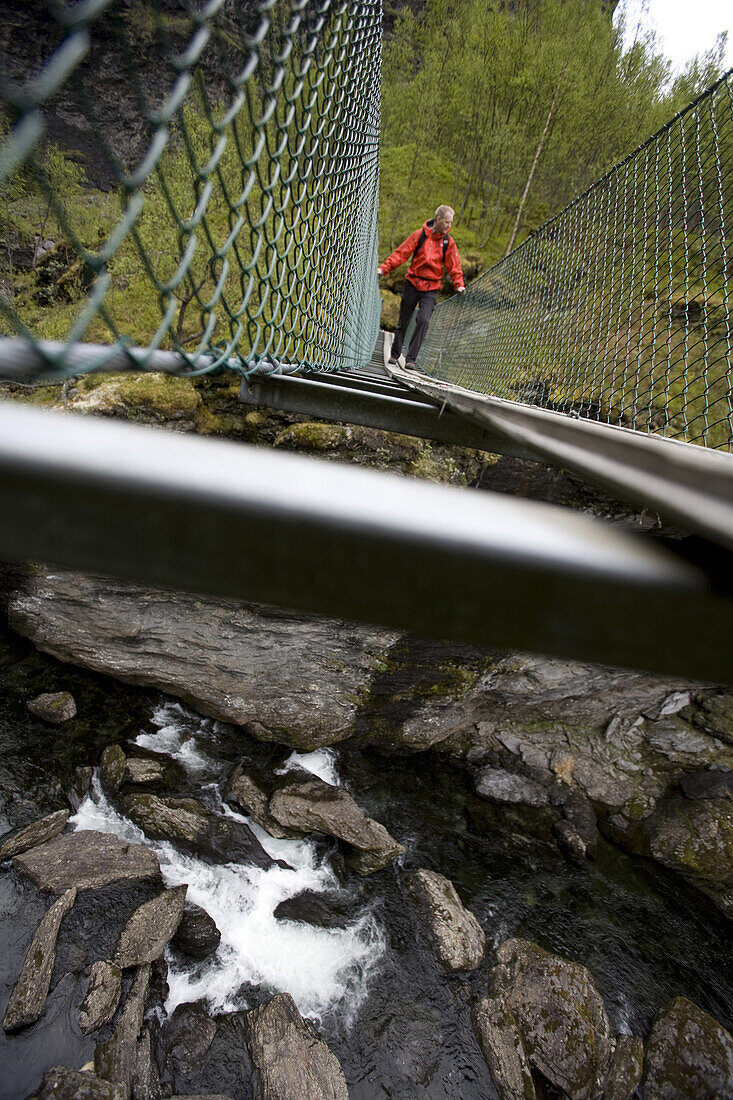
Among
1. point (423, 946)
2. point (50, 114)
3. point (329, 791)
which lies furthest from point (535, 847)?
point (50, 114)

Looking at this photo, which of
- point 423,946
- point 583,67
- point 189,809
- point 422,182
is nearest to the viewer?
point 423,946

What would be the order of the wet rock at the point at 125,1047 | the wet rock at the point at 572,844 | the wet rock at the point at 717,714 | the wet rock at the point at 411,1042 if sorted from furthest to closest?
the wet rock at the point at 717,714, the wet rock at the point at 572,844, the wet rock at the point at 411,1042, the wet rock at the point at 125,1047

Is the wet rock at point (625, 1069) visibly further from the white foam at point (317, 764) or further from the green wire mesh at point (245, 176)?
the green wire mesh at point (245, 176)

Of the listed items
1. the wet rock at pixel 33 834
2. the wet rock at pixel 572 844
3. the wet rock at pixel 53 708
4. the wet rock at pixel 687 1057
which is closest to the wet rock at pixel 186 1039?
the wet rock at pixel 33 834

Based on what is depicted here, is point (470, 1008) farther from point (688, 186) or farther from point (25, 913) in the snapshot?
point (688, 186)

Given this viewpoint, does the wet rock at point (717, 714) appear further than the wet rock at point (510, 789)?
Yes

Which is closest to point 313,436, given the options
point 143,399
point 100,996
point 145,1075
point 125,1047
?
point 143,399

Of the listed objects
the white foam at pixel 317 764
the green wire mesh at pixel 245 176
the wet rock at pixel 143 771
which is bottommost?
the wet rock at pixel 143 771

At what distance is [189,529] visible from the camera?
353 mm

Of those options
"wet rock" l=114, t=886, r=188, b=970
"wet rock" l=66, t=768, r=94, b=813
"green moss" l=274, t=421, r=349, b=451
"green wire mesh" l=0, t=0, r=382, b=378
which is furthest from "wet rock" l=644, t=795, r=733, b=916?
"wet rock" l=66, t=768, r=94, b=813

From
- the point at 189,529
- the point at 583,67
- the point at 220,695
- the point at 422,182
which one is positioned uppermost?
the point at 583,67

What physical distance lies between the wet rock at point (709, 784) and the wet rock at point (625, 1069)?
8.93ft

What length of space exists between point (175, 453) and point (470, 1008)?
19.9ft

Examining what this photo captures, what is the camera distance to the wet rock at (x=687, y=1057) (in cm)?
417
